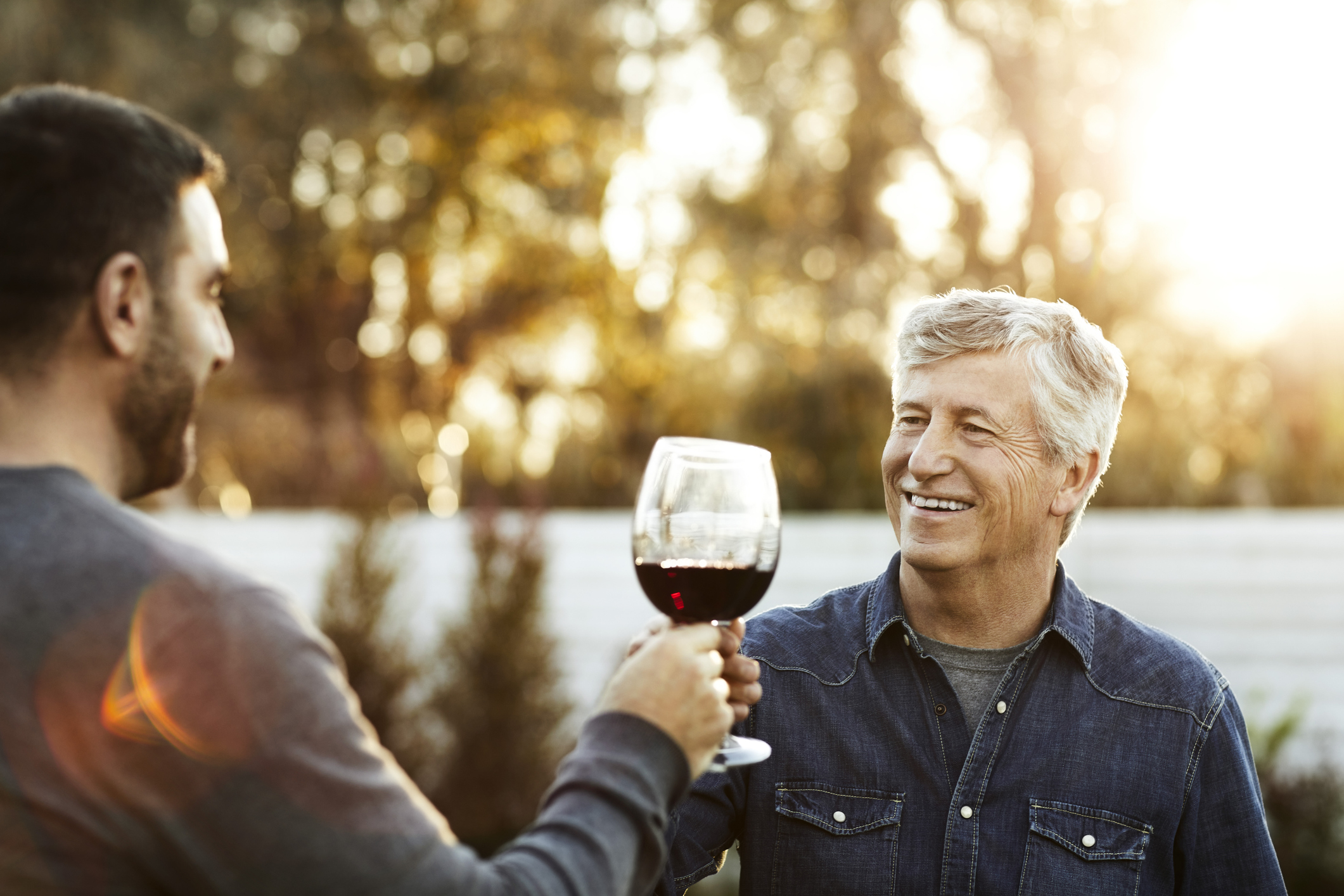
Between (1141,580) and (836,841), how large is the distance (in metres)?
5.28

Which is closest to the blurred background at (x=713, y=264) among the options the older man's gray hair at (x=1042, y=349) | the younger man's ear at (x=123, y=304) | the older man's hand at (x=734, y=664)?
the older man's gray hair at (x=1042, y=349)

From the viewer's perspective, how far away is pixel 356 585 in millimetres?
6414

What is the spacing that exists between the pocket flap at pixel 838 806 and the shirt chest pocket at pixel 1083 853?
0.23 metres

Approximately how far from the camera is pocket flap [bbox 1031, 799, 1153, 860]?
6.28ft

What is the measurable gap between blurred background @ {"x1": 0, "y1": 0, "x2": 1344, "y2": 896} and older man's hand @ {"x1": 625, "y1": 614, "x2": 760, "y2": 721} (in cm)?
462

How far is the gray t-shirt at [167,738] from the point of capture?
40.3 inches

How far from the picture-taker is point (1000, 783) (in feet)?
6.48

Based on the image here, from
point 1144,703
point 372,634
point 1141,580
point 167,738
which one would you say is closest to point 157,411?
point 167,738

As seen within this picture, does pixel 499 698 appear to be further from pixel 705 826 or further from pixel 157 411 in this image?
pixel 157 411

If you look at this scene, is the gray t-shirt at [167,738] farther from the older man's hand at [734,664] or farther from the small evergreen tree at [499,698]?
the small evergreen tree at [499,698]

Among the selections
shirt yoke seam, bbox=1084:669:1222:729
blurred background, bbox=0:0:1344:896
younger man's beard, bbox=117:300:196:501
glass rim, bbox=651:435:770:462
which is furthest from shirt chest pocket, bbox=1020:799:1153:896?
blurred background, bbox=0:0:1344:896

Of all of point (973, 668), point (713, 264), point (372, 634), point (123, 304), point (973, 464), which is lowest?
point (372, 634)

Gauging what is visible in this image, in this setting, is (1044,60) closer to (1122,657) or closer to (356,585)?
(356,585)

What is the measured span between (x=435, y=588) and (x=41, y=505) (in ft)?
21.6
